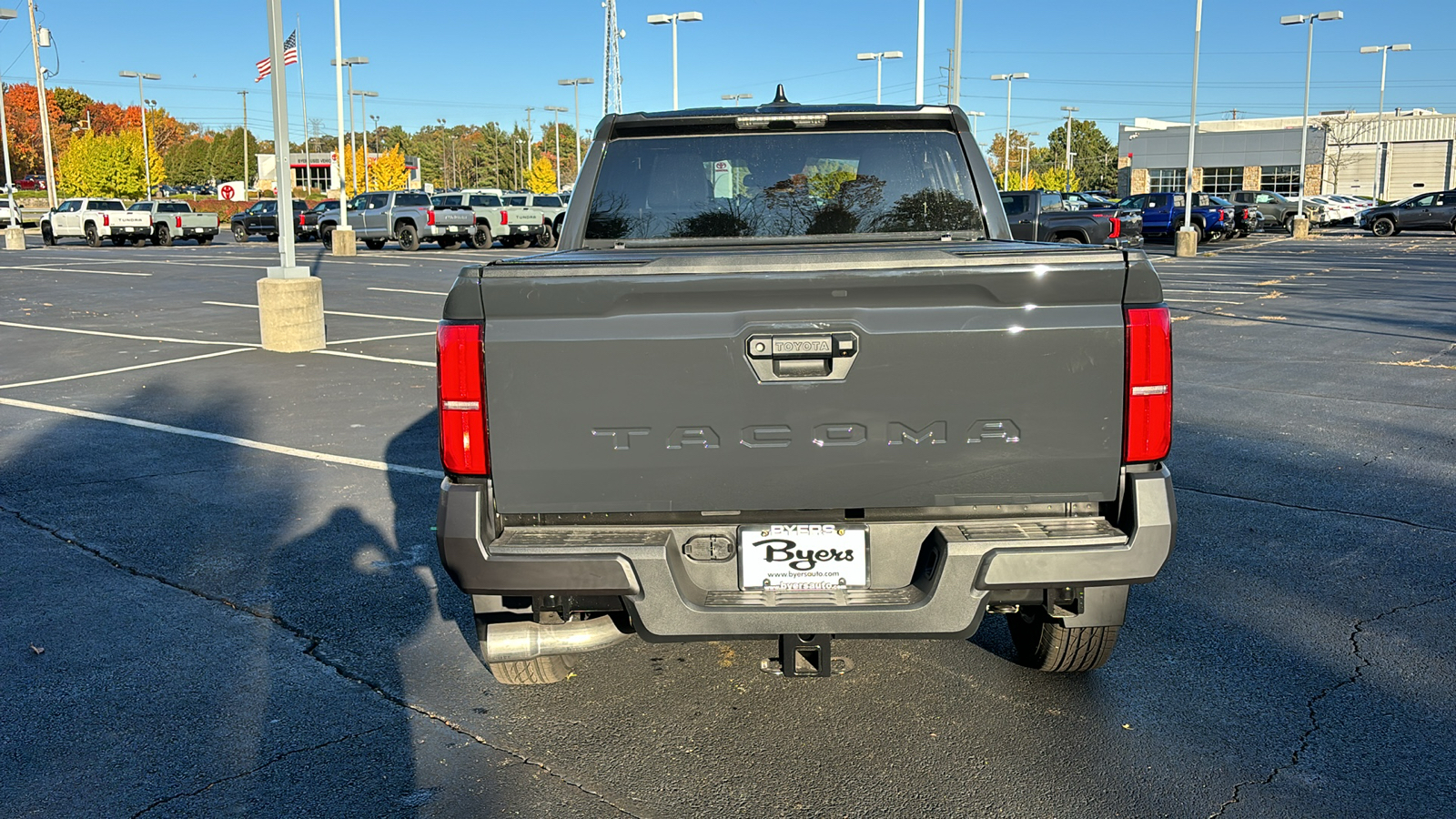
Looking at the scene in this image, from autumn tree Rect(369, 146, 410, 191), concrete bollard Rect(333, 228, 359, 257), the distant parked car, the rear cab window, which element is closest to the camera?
the rear cab window

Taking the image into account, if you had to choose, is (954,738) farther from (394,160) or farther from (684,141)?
(394,160)

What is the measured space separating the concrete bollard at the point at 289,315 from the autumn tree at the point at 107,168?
71.6 m

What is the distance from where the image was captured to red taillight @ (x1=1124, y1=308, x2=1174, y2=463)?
10.4ft

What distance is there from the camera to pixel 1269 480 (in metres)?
7.13

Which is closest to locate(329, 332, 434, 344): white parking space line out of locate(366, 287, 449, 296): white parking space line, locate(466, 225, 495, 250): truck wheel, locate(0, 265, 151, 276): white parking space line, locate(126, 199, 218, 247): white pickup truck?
locate(366, 287, 449, 296): white parking space line

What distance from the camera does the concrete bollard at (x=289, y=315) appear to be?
1314cm

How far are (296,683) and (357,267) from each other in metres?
25.1

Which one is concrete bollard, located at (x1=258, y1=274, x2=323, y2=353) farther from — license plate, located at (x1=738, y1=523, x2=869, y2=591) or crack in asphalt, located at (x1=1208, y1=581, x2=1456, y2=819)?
crack in asphalt, located at (x1=1208, y1=581, x2=1456, y2=819)

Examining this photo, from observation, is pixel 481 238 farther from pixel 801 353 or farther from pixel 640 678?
pixel 801 353

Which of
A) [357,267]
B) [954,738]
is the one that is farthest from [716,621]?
[357,267]

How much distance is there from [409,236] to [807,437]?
35.7 m

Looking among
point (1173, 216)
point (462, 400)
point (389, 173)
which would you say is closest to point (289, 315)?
point (462, 400)

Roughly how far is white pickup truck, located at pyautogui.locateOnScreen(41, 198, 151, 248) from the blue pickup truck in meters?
34.1

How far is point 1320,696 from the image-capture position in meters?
4.09
